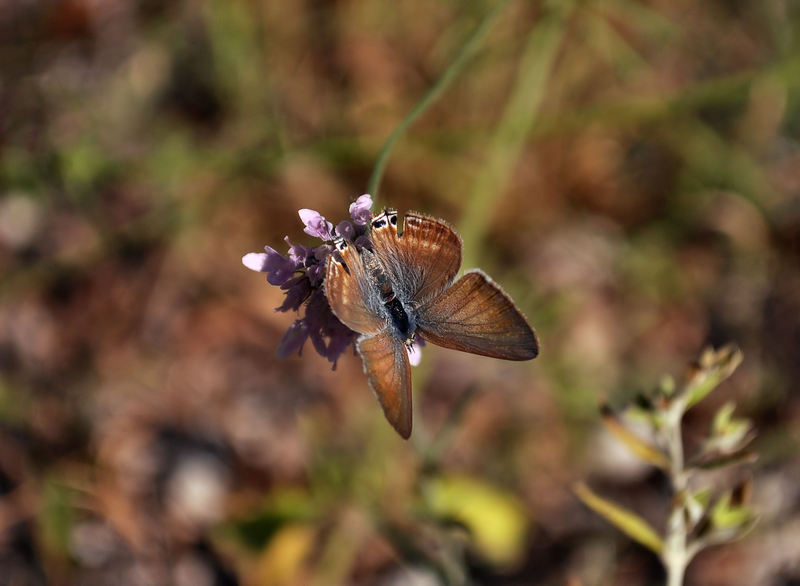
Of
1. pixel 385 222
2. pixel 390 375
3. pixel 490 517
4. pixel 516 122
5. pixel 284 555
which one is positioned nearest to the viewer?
pixel 390 375

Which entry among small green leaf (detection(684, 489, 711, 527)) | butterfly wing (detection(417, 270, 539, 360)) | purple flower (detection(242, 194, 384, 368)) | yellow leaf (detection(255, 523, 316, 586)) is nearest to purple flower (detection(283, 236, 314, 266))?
purple flower (detection(242, 194, 384, 368))

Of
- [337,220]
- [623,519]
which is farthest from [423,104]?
[337,220]

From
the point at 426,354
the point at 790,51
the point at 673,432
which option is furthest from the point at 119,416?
the point at 790,51

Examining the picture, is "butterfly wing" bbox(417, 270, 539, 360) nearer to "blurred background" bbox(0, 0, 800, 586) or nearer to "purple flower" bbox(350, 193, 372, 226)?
"purple flower" bbox(350, 193, 372, 226)

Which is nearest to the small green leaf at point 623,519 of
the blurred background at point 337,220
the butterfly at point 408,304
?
the butterfly at point 408,304

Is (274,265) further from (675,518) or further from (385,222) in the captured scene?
(675,518)

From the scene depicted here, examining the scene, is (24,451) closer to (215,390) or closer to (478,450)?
(215,390)
